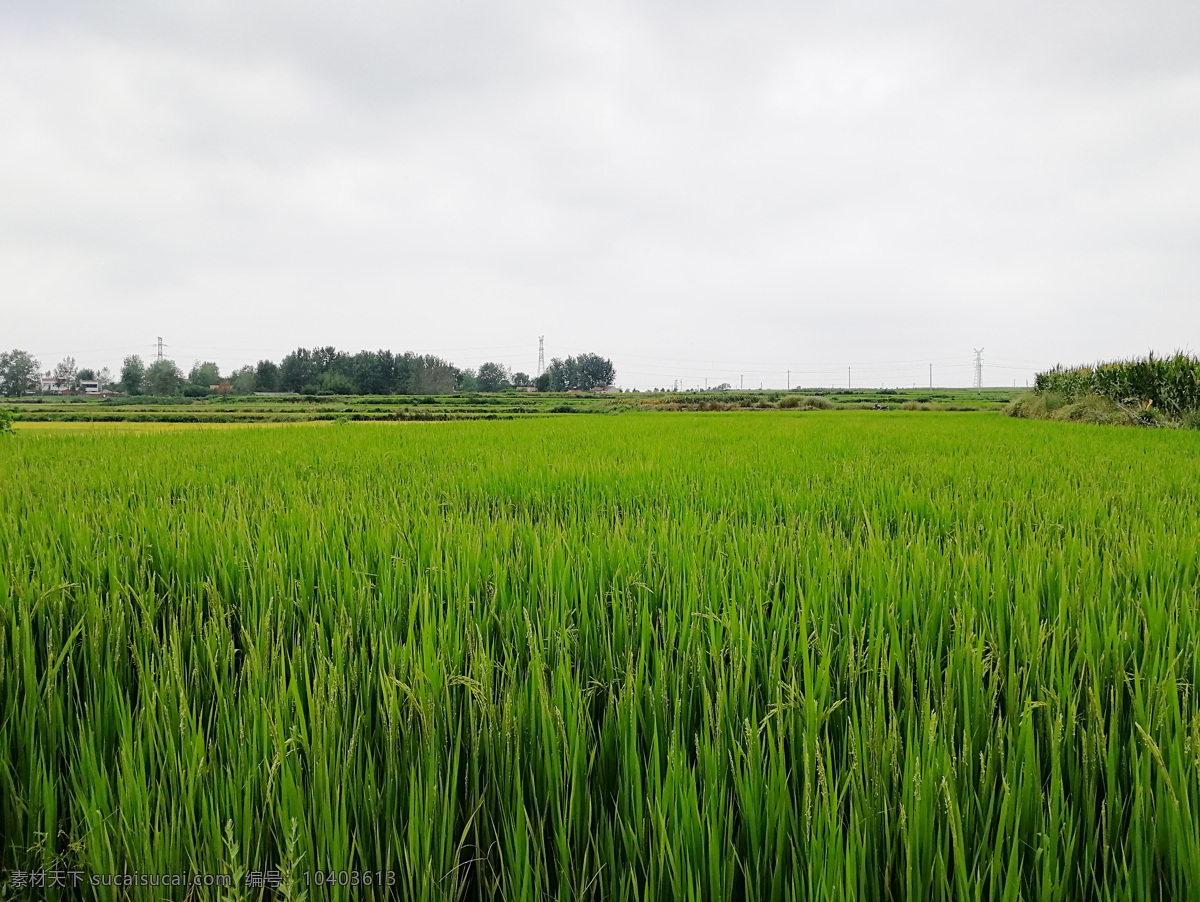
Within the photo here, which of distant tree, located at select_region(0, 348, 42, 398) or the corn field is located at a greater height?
distant tree, located at select_region(0, 348, 42, 398)

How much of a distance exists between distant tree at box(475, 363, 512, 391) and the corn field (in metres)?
93.0

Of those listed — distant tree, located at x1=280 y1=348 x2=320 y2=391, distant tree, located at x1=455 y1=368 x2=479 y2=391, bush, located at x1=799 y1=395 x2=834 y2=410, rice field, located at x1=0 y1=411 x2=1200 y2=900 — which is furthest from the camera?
distant tree, located at x1=455 y1=368 x2=479 y2=391

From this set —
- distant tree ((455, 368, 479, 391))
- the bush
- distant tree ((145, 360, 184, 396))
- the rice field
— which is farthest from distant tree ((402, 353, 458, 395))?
the rice field

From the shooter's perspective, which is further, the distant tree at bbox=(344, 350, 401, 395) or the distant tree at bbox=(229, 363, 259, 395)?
the distant tree at bbox=(229, 363, 259, 395)

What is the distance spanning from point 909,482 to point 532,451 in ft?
11.6

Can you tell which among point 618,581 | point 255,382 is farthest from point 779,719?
point 255,382

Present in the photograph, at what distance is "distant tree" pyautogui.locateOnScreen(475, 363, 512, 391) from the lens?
107625 mm

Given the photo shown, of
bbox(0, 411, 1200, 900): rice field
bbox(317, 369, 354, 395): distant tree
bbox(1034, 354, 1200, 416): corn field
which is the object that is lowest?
bbox(0, 411, 1200, 900): rice field

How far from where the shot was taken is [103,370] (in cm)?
11081

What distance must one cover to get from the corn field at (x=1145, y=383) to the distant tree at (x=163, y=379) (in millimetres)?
86046

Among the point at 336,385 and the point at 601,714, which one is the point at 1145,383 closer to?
the point at 601,714

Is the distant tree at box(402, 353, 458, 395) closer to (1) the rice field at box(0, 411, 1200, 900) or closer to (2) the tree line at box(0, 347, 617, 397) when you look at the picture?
(2) the tree line at box(0, 347, 617, 397)

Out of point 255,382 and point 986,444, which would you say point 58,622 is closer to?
point 986,444

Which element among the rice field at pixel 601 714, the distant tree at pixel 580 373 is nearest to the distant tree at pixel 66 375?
the distant tree at pixel 580 373
